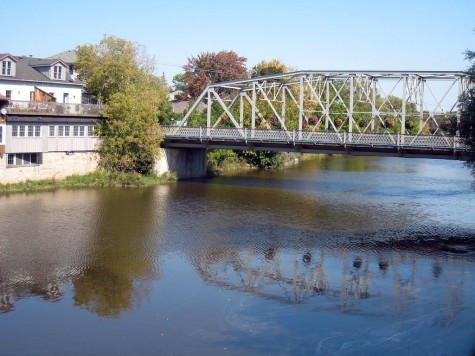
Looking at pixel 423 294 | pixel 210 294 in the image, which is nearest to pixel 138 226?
pixel 210 294

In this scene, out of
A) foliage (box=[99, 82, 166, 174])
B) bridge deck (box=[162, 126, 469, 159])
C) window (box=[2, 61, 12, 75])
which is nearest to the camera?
bridge deck (box=[162, 126, 469, 159])

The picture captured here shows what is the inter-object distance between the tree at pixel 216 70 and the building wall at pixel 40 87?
48129mm

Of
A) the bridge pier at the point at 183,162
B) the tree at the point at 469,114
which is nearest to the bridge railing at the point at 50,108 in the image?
the bridge pier at the point at 183,162

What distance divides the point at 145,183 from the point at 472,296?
106ft

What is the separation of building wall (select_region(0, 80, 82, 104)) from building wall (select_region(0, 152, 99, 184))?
8862mm

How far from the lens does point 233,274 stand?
1040 inches

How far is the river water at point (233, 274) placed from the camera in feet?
64.0

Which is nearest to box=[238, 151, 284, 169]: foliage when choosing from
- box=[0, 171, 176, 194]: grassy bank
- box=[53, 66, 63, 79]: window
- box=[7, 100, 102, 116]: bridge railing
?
box=[0, 171, 176, 194]: grassy bank

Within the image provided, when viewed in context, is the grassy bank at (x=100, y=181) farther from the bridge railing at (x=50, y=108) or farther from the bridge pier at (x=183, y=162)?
the bridge railing at (x=50, y=108)

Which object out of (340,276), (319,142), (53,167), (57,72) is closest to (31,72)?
(57,72)

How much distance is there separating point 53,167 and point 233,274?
2638 cm

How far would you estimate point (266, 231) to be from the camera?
35.0 m

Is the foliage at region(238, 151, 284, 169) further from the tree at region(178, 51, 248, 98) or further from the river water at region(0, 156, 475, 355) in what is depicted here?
the tree at region(178, 51, 248, 98)

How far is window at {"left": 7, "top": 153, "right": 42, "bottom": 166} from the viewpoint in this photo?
148ft
